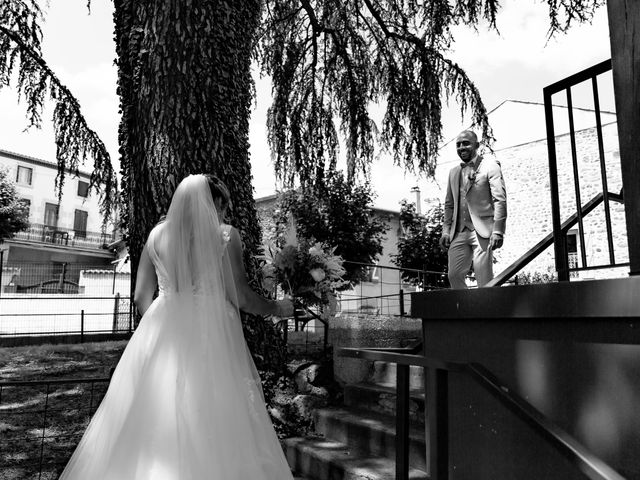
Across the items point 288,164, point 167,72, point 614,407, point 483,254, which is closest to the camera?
point 614,407

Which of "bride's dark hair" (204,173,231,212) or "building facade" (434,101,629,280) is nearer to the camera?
"bride's dark hair" (204,173,231,212)

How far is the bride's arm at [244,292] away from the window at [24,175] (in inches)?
1532

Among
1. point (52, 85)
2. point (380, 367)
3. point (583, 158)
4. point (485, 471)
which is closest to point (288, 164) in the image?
point (52, 85)

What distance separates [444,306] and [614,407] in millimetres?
1056

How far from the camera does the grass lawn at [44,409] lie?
13.3ft

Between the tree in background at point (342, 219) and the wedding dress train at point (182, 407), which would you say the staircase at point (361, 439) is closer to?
the wedding dress train at point (182, 407)

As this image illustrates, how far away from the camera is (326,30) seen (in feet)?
29.1

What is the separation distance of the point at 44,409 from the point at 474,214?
426cm

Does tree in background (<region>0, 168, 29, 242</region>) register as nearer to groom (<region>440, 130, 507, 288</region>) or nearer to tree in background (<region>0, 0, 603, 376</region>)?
Result: tree in background (<region>0, 0, 603, 376</region>)

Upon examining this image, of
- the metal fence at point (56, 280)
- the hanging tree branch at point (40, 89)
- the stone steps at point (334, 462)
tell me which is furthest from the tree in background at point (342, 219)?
the stone steps at point (334, 462)

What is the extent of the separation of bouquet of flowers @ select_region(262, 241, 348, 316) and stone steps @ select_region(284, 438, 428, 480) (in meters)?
1.14

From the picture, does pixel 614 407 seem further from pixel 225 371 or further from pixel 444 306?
pixel 225 371

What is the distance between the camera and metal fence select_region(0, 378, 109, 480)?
3.97 m

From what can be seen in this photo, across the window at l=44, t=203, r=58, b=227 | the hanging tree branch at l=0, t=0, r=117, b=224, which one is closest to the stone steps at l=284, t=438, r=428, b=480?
the hanging tree branch at l=0, t=0, r=117, b=224
